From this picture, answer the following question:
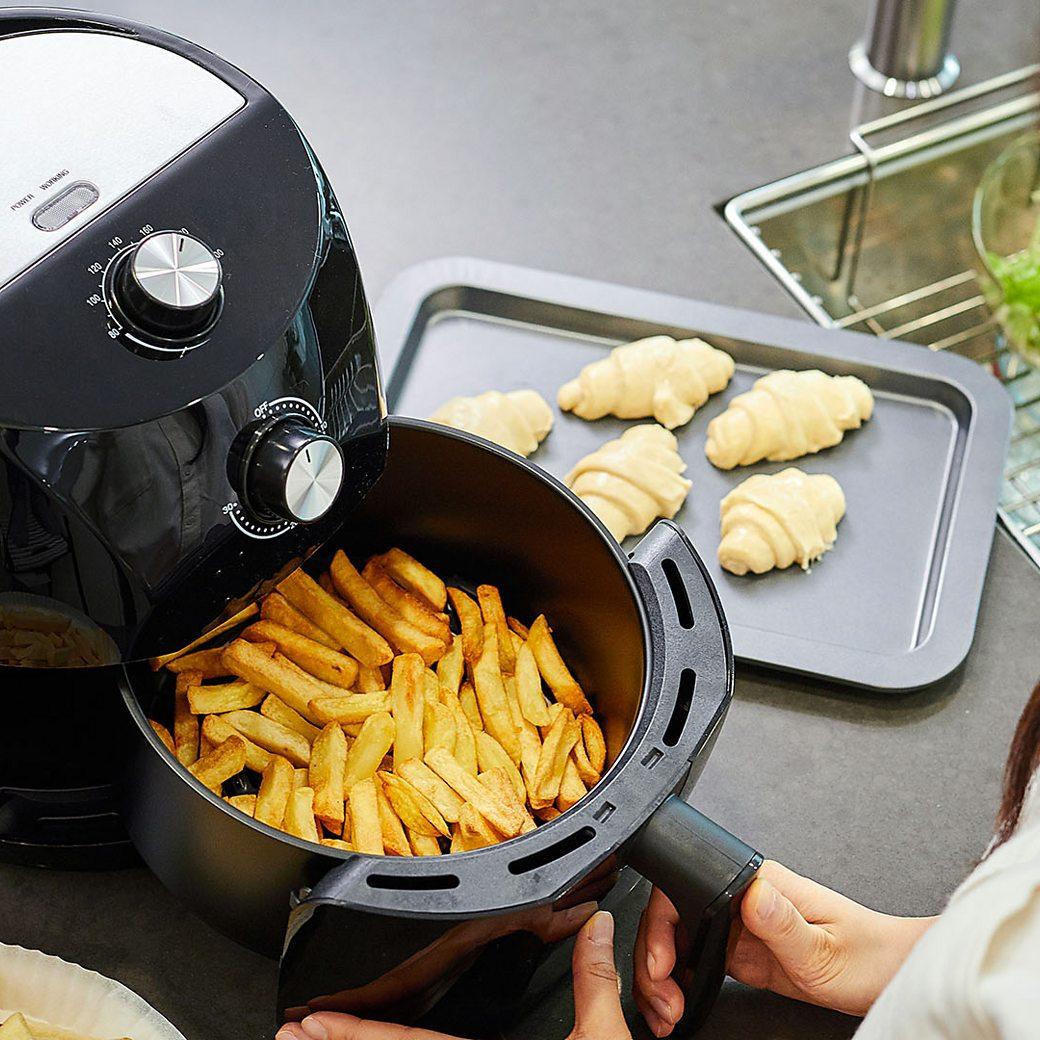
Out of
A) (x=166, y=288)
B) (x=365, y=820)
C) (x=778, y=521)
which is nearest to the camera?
(x=166, y=288)

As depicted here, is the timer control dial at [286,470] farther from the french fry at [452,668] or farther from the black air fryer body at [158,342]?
the french fry at [452,668]

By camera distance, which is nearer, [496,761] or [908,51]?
[496,761]

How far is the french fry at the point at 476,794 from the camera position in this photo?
0.89m

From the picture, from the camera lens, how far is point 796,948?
93 centimetres

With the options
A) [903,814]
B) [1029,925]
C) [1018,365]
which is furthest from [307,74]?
[1029,925]

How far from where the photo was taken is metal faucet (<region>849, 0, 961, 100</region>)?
167cm

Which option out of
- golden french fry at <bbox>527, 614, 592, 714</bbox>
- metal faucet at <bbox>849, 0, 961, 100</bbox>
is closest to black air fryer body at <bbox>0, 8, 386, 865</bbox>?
golden french fry at <bbox>527, 614, 592, 714</bbox>

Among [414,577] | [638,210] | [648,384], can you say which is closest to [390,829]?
[414,577]

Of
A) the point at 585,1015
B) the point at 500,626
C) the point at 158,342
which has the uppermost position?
the point at 158,342

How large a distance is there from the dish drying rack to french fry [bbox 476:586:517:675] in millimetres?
677

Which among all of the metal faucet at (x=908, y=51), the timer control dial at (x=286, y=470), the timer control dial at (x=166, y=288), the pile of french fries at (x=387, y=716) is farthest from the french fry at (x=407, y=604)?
the metal faucet at (x=908, y=51)

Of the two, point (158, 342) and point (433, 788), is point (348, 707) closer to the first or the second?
point (433, 788)

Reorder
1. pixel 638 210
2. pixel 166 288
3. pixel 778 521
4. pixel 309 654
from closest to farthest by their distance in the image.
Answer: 1. pixel 166 288
2. pixel 309 654
3. pixel 778 521
4. pixel 638 210

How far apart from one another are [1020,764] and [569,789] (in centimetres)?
30
